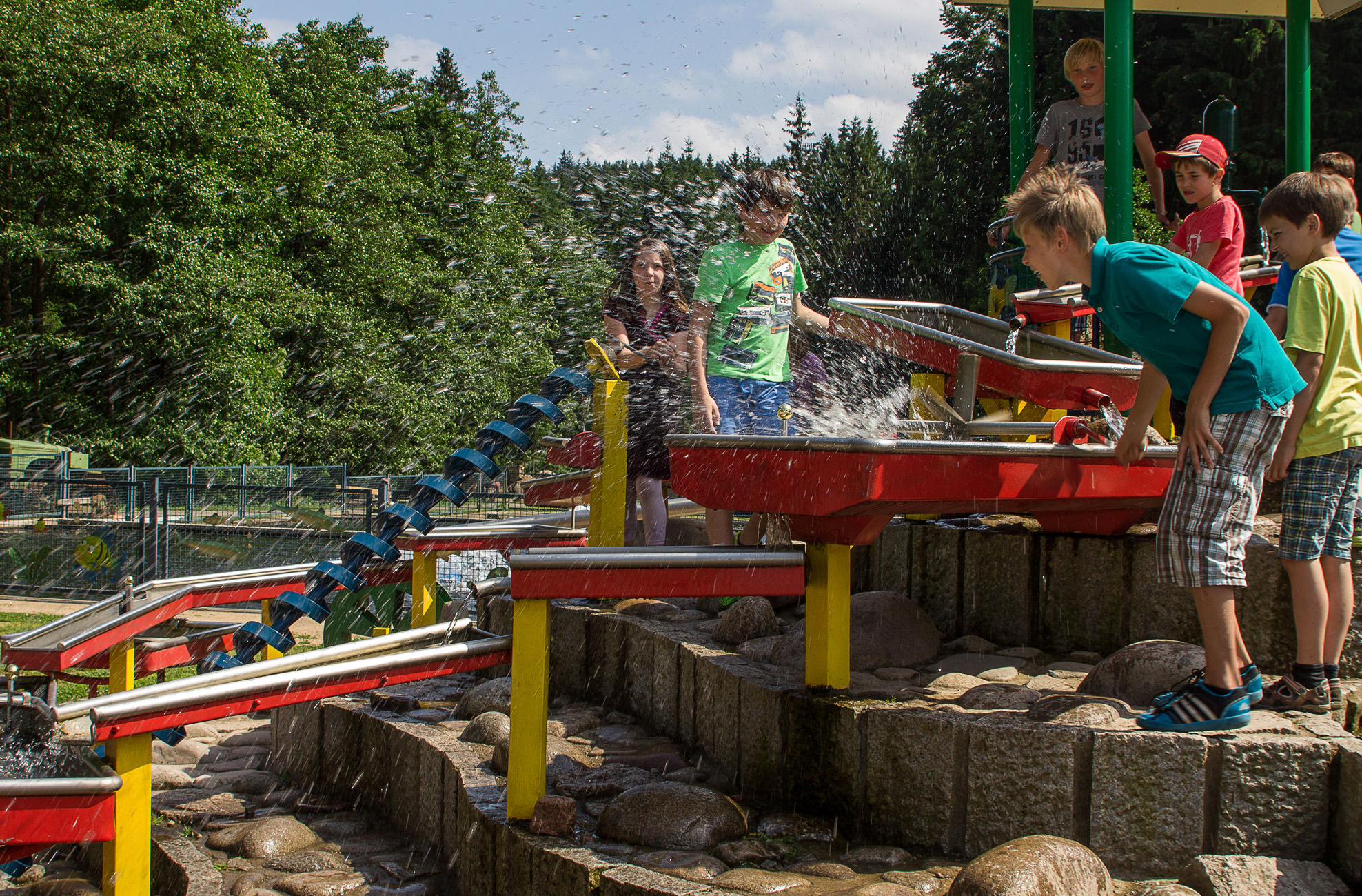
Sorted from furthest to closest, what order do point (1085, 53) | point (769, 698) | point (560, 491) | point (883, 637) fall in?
1. point (560, 491)
2. point (1085, 53)
3. point (883, 637)
4. point (769, 698)

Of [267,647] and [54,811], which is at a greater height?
[267,647]

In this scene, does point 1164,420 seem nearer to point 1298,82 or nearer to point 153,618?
point 1298,82

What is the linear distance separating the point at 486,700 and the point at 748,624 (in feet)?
4.09

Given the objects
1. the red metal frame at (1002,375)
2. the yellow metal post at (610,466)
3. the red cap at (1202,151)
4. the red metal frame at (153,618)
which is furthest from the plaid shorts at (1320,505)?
the red metal frame at (153,618)

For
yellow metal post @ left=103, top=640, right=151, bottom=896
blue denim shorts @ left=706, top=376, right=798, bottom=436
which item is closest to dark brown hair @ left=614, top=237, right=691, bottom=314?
blue denim shorts @ left=706, top=376, right=798, bottom=436

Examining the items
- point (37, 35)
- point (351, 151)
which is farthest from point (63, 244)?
point (351, 151)

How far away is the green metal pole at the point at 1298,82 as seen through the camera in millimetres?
6828

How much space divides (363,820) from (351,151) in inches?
1188

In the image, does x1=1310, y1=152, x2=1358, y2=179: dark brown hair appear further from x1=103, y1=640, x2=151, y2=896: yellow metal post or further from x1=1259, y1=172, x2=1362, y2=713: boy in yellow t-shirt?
x1=103, y1=640, x2=151, y2=896: yellow metal post

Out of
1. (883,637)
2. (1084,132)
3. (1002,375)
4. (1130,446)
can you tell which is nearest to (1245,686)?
(1130,446)

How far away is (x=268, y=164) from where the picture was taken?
27.0m

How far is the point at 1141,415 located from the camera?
9.62 feet

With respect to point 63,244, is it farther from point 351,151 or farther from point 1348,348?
point 1348,348

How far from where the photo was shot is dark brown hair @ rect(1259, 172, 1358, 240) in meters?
3.09
